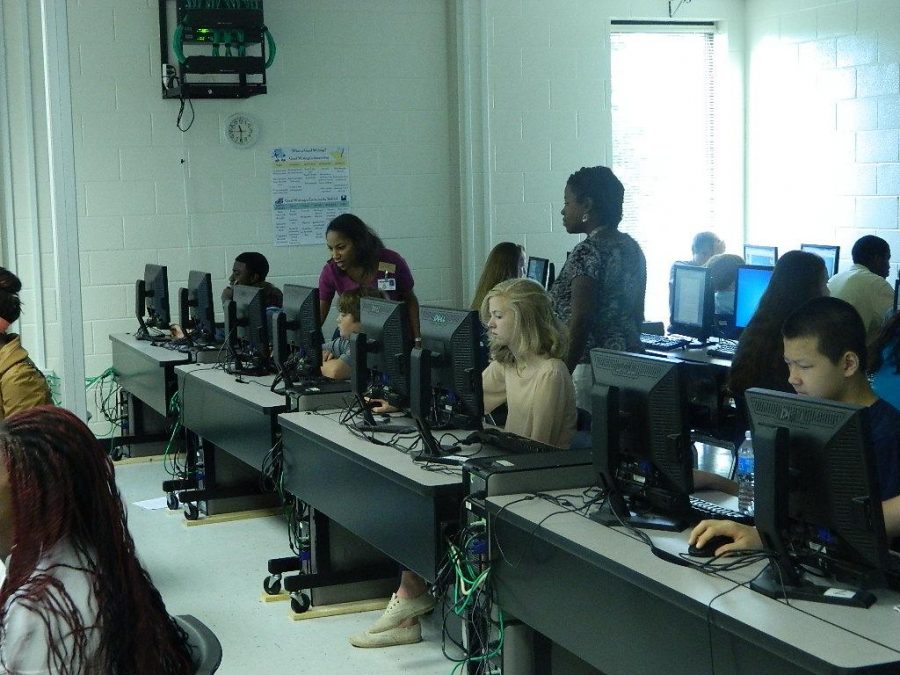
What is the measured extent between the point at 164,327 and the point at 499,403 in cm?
321

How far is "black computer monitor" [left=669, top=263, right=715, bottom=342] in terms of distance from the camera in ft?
20.8

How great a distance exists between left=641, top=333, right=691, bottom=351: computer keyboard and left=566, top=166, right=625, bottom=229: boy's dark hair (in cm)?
179

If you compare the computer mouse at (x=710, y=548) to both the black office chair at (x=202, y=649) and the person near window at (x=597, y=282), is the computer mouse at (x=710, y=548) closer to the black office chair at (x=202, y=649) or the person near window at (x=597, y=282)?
the black office chair at (x=202, y=649)

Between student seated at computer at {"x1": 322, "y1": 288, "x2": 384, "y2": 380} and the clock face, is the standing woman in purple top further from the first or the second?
the clock face

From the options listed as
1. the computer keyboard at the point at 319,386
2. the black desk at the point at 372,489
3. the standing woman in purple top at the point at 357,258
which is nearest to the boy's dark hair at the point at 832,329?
the black desk at the point at 372,489

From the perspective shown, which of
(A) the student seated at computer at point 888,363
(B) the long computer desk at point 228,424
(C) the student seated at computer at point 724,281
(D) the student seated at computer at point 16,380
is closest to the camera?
(A) the student seated at computer at point 888,363

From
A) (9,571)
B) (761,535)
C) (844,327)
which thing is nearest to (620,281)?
(844,327)

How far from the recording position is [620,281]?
14.4 feet

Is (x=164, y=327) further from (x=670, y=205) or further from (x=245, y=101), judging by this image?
(x=670, y=205)

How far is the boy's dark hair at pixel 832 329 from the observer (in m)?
2.54

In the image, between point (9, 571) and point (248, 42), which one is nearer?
point (9, 571)

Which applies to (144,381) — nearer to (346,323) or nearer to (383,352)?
(346,323)

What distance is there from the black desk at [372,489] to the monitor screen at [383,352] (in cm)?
17

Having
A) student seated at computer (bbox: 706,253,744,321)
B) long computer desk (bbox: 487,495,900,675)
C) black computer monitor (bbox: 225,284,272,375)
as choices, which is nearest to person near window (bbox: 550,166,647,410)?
black computer monitor (bbox: 225,284,272,375)
